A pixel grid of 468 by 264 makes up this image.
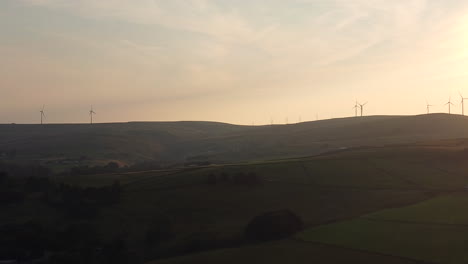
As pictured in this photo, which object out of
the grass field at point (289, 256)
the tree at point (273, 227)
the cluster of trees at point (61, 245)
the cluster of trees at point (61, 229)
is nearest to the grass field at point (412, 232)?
the grass field at point (289, 256)

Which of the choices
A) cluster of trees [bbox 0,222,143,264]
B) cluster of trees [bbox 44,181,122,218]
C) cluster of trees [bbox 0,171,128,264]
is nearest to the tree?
cluster of trees [bbox 0,222,143,264]

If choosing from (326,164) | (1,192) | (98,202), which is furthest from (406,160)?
(1,192)

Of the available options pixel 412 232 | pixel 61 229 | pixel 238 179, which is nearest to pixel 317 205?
pixel 238 179

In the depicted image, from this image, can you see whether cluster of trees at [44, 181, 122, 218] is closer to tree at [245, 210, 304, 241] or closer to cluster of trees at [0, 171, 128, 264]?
cluster of trees at [0, 171, 128, 264]

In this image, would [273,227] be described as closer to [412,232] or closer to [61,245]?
[412,232]

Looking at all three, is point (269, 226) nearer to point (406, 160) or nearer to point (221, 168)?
point (221, 168)

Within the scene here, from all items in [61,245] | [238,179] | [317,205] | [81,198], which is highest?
[238,179]

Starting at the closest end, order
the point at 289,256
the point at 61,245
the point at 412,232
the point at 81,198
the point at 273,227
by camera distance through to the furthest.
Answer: the point at 289,256 → the point at 412,232 → the point at 273,227 → the point at 61,245 → the point at 81,198
